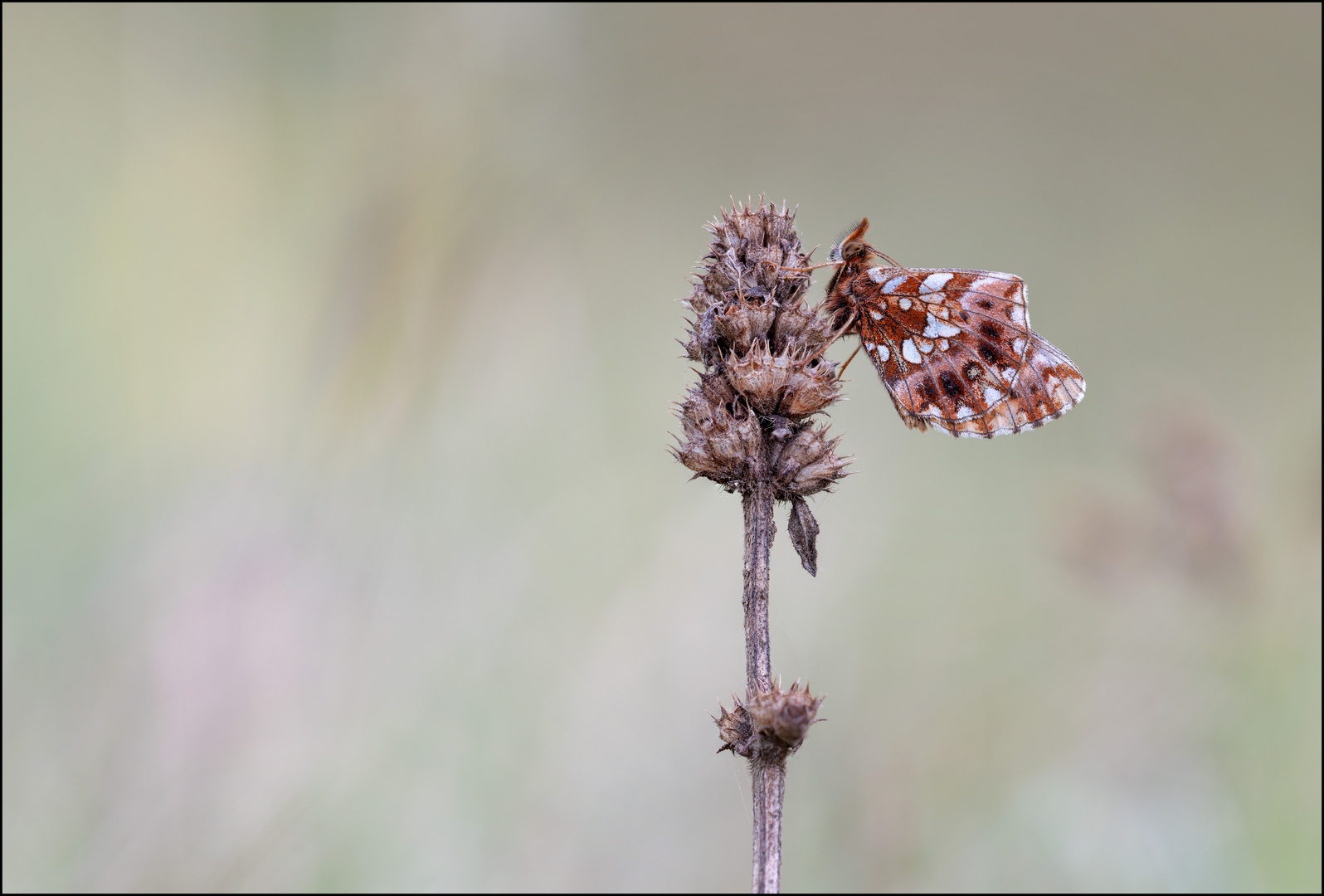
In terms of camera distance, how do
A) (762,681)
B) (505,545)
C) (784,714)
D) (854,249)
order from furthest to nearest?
(505,545), (854,249), (762,681), (784,714)

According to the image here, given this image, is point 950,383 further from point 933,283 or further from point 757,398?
point 757,398

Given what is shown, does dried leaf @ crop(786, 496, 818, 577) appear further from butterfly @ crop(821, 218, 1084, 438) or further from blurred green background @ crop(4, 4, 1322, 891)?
blurred green background @ crop(4, 4, 1322, 891)

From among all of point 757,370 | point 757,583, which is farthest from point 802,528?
point 757,370

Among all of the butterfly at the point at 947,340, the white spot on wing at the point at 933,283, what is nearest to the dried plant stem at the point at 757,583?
the butterfly at the point at 947,340

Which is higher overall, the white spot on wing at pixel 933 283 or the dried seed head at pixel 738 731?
the white spot on wing at pixel 933 283

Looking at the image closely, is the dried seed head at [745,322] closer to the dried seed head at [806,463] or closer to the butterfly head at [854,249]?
the dried seed head at [806,463]

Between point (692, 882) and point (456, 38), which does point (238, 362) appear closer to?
point (456, 38)

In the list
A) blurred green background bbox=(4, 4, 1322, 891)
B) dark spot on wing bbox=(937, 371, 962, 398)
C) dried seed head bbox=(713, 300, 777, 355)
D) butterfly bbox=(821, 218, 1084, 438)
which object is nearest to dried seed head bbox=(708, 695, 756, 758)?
dried seed head bbox=(713, 300, 777, 355)
